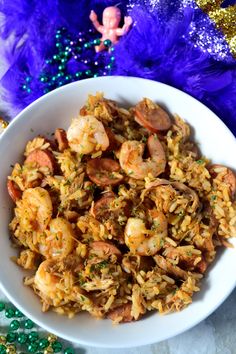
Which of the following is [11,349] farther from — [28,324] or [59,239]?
[59,239]

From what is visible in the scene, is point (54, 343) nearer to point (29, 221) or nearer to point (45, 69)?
point (29, 221)

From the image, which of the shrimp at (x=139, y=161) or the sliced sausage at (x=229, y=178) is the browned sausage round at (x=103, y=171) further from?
the sliced sausage at (x=229, y=178)

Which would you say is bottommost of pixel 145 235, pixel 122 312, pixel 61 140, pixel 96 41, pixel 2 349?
pixel 2 349

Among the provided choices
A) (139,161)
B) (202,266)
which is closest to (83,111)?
(139,161)

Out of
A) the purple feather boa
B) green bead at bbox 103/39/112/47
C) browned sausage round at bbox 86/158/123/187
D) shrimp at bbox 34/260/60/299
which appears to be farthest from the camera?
green bead at bbox 103/39/112/47

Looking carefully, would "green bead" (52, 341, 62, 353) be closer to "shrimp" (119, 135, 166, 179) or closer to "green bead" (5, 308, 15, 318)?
"green bead" (5, 308, 15, 318)

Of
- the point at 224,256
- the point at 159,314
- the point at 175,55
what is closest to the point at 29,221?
the point at 159,314

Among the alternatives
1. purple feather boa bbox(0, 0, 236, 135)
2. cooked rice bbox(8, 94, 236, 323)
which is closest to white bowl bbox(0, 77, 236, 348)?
cooked rice bbox(8, 94, 236, 323)
